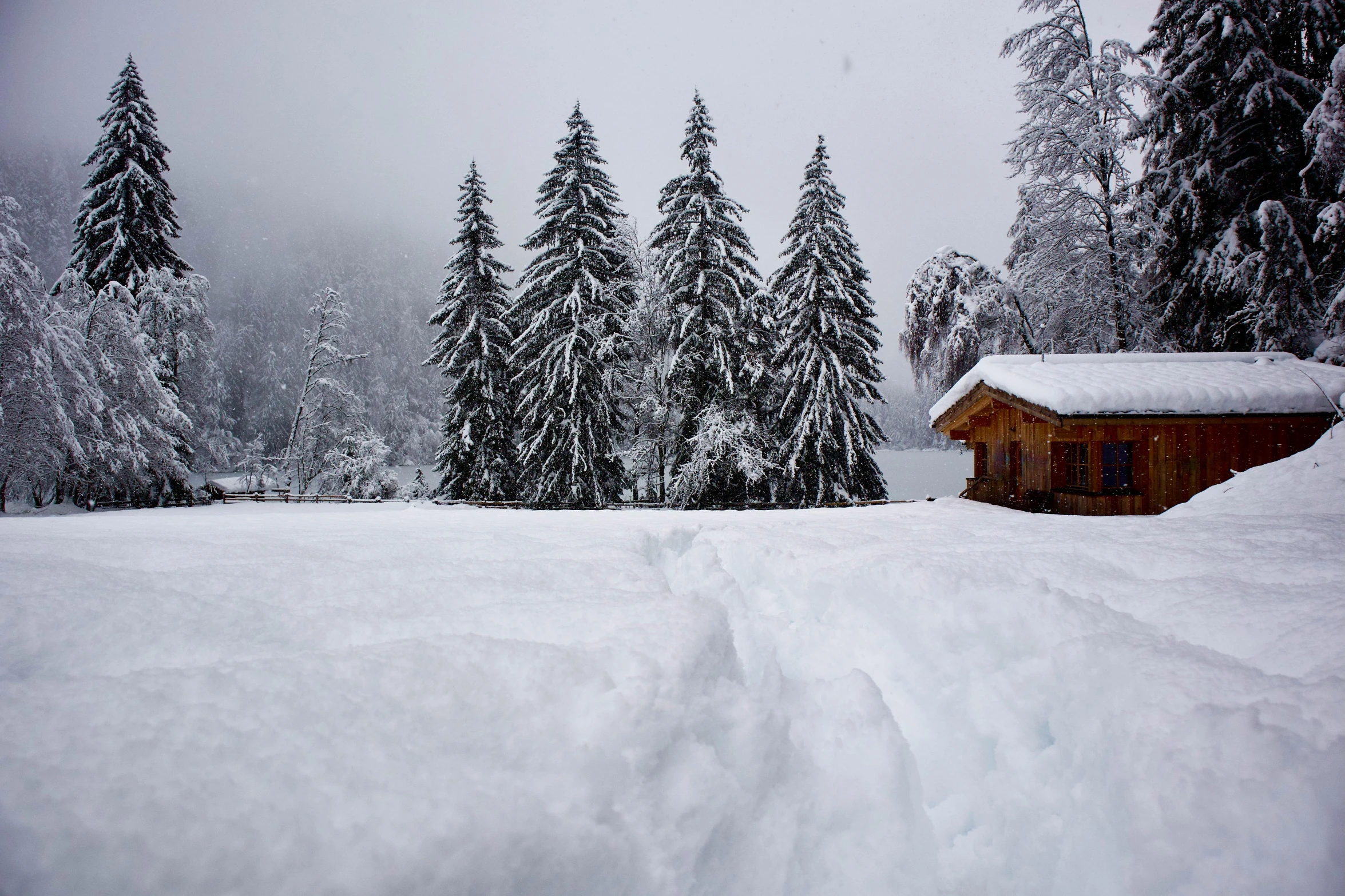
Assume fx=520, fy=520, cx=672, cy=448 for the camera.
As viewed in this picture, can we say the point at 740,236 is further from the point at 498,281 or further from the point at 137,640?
the point at 137,640

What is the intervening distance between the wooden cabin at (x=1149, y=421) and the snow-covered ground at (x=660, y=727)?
8039 millimetres

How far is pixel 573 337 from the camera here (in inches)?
635

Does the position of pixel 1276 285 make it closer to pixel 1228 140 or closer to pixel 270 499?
pixel 1228 140

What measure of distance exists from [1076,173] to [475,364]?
64.5 ft

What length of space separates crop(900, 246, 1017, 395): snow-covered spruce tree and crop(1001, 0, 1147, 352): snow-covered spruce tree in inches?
48.9

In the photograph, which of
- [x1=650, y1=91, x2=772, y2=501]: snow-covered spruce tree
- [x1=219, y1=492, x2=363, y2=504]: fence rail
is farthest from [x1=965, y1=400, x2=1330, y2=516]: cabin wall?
[x1=219, y1=492, x2=363, y2=504]: fence rail

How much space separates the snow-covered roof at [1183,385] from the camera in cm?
1010

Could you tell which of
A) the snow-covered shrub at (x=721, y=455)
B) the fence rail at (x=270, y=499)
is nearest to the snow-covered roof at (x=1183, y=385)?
the snow-covered shrub at (x=721, y=455)

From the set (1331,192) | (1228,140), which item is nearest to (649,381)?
(1228,140)

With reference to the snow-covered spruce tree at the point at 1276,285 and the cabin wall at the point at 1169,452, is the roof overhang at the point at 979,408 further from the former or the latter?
the snow-covered spruce tree at the point at 1276,285

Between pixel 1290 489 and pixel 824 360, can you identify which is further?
pixel 824 360

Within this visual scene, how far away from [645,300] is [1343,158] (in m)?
16.7

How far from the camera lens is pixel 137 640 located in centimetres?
213

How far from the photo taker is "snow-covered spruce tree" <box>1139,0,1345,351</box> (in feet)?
40.4
